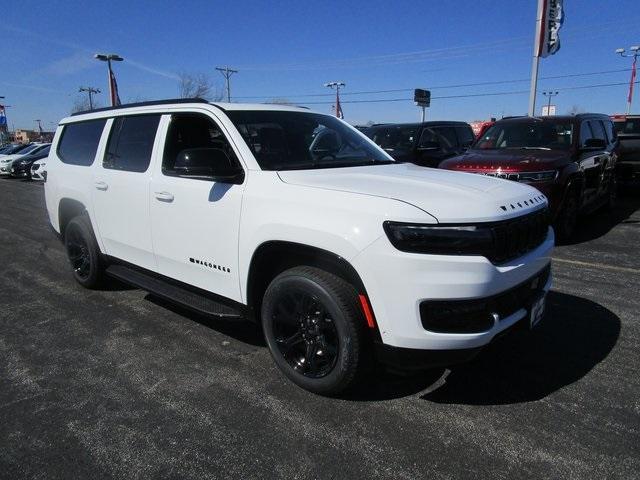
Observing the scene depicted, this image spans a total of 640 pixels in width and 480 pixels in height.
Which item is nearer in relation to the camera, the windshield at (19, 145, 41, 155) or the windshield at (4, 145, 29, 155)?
the windshield at (19, 145, 41, 155)

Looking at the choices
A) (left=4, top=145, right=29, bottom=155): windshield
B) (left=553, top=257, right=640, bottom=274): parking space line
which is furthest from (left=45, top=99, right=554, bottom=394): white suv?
(left=4, top=145, right=29, bottom=155): windshield

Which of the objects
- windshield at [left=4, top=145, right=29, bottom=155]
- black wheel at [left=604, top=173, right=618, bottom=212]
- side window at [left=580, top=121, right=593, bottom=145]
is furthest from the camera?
windshield at [left=4, top=145, right=29, bottom=155]

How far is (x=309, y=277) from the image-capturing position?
2.82m

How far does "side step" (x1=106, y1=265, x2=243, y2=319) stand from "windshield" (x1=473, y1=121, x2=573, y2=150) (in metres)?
5.94

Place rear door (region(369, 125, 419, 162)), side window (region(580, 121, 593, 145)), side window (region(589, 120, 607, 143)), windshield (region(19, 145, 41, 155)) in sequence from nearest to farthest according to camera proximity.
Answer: side window (region(580, 121, 593, 145))
side window (region(589, 120, 607, 143))
rear door (region(369, 125, 419, 162))
windshield (region(19, 145, 41, 155))

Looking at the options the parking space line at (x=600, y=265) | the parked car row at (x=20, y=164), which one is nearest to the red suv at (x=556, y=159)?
the parking space line at (x=600, y=265)

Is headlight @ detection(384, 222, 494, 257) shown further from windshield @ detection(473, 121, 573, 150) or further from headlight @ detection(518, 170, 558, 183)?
windshield @ detection(473, 121, 573, 150)

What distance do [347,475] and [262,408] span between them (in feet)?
2.51

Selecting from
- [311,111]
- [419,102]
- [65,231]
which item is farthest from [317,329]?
[419,102]

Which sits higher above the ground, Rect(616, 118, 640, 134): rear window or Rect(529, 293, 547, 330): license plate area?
Rect(616, 118, 640, 134): rear window

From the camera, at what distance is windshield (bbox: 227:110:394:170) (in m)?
3.45

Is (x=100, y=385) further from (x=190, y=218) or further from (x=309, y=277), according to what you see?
(x=309, y=277)

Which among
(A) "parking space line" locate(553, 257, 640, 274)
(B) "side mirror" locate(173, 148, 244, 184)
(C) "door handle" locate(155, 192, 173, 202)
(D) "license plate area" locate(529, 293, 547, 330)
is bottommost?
(A) "parking space line" locate(553, 257, 640, 274)

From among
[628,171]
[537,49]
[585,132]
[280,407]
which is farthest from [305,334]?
[537,49]
